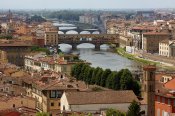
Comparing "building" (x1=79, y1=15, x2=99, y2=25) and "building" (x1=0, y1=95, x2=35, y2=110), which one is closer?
"building" (x1=0, y1=95, x2=35, y2=110)

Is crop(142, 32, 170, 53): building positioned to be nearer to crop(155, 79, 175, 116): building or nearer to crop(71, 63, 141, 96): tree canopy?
crop(71, 63, 141, 96): tree canopy

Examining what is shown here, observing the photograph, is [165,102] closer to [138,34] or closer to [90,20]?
[138,34]

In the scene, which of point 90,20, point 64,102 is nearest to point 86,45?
point 64,102

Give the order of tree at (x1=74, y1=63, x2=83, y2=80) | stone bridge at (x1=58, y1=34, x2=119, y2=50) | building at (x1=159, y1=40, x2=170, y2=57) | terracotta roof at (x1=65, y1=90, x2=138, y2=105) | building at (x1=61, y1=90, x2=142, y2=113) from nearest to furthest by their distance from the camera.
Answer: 1. building at (x1=61, y1=90, x2=142, y2=113)
2. terracotta roof at (x1=65, y1=90, x2=138, y2=105)
3. tree at (x1=74, y1=63, x2=83, y2=80)
4. building at (x1=159, y1=40, x2=170, y2=57)
5. stone bridge at (x1=58, y1=34, x2=119, y2=50)

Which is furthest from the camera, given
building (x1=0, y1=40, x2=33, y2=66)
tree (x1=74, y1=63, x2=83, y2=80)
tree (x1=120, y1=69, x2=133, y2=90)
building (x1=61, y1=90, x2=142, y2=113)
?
building (x1=0, y1=40, x2=33, y2=66)

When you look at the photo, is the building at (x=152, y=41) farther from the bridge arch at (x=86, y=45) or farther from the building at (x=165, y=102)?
the building at (x=165, y=102)

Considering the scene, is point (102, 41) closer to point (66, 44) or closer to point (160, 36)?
point (66, 44)

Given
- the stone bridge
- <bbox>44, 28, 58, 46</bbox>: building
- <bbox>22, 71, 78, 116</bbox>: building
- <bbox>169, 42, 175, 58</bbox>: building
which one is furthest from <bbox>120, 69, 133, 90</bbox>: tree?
the stone bridge

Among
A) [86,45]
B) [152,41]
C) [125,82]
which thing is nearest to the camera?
[125,82]
